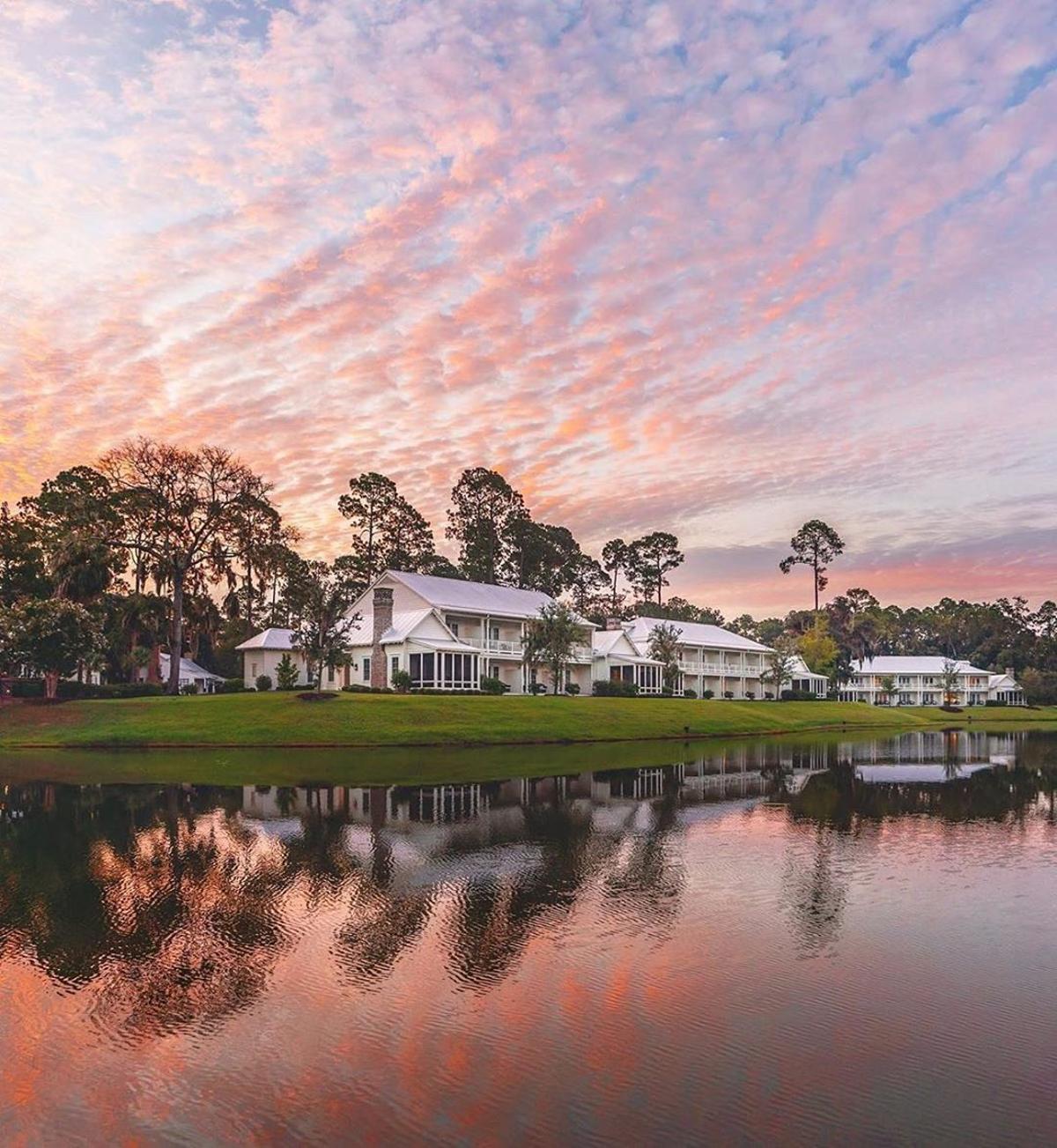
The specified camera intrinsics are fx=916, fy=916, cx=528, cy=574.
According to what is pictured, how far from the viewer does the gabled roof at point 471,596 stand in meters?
64.2

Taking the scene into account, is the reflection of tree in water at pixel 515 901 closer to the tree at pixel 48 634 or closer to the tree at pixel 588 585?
the tree at pixel 48 634

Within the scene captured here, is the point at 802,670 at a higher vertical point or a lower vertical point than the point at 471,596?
lower

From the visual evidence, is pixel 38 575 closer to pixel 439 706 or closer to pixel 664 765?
pixel 439 706

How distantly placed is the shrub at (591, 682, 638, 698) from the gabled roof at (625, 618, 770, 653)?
1640 centimetres

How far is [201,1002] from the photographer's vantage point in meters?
9.42

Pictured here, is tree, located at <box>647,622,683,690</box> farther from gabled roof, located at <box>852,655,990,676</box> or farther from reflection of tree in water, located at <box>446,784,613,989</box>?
gabled roof, located at <box>852,655,990,676</box>

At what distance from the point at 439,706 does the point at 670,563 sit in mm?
77718

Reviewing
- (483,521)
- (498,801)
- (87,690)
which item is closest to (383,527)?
(483,521)

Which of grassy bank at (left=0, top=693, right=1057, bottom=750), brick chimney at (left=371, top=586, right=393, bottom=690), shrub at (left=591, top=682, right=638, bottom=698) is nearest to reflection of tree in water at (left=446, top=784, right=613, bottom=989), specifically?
grassy bank at (left=0, top=693, right=1057, bottom=750)

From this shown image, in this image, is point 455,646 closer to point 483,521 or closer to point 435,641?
point 435,641

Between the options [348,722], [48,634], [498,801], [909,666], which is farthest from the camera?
[909,666]

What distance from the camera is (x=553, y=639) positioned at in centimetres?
6066

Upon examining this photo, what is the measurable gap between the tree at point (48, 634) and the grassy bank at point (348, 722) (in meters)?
3.81

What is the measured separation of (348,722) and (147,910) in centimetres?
3080
